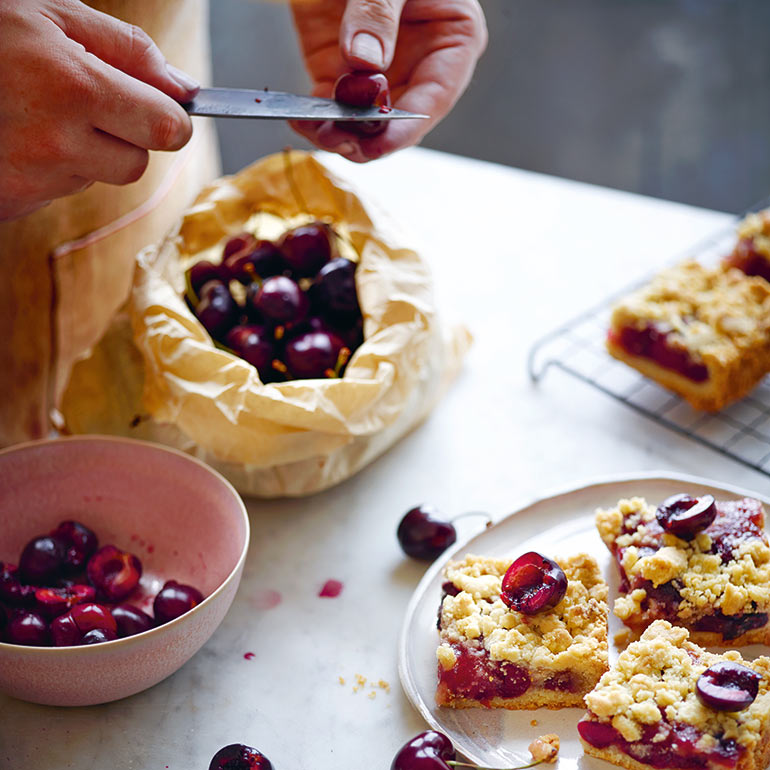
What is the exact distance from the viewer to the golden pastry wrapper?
1259 millimetres

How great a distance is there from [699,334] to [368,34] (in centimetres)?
72

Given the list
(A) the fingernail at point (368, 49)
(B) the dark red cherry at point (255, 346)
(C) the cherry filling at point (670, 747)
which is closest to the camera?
(C) the cherry filling at point (670, 747)

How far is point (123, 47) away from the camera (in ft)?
3.56

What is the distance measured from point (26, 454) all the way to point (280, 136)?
275cm

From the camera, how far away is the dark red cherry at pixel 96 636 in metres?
1.04

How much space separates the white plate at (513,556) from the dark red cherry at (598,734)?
0.03m

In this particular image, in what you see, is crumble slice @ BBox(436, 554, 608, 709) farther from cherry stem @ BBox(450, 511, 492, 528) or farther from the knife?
the knife

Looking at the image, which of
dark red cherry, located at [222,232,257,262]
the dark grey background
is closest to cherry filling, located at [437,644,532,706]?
dark red cherry, located at [222,232,257,262]

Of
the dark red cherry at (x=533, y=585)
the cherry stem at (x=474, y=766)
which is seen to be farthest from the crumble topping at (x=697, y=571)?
the cherry stem at (x=474, y=766)

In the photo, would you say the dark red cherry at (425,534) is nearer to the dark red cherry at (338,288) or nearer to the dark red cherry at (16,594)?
the dark red cherry at (338,288)

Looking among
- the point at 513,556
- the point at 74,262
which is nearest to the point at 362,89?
the point at 74,262

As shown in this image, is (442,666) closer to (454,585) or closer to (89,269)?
(454,585)

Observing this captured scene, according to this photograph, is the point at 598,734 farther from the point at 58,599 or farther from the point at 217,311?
the point at 217,311

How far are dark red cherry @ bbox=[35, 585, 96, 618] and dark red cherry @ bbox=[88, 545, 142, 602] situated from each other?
0.04 meters
